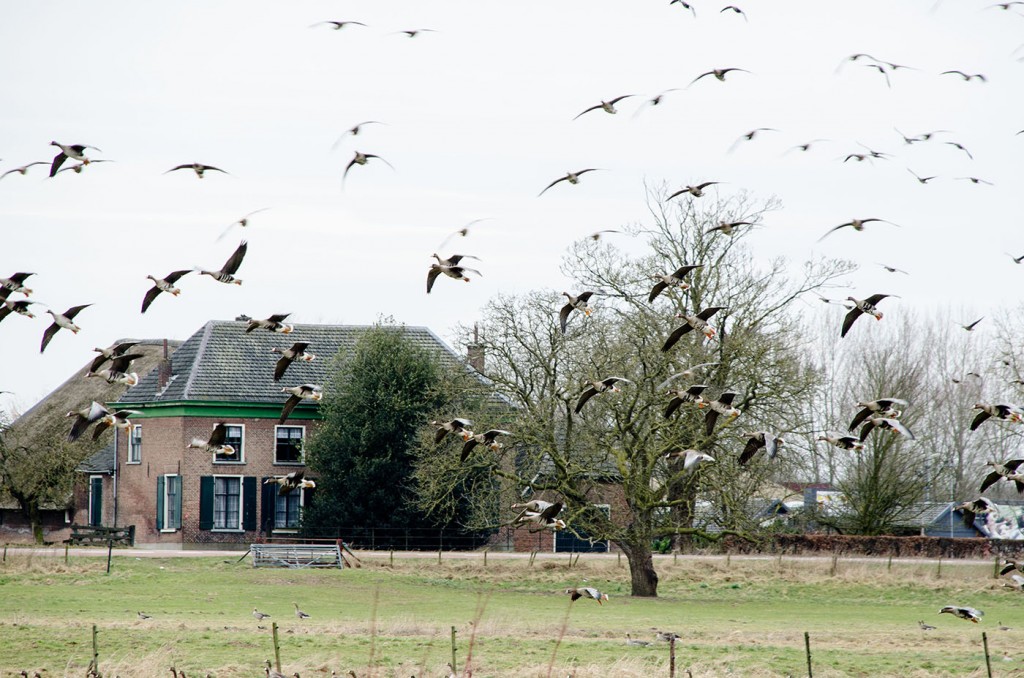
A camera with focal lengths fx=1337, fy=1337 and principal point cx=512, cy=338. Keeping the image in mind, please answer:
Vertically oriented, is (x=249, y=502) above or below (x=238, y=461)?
below

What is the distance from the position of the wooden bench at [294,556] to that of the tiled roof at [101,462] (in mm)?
15782

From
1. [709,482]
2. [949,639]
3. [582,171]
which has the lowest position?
[949,639]

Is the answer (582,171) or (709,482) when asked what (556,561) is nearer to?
(709,482)

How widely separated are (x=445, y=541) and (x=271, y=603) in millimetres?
18679

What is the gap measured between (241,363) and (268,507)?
6905 millimetres

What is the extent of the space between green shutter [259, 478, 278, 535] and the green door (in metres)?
8.57

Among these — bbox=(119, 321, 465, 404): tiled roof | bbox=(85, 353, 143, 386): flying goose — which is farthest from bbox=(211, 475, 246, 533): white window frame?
bbox=(85, 353, 143, 386): flying goose

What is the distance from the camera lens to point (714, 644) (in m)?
27.8

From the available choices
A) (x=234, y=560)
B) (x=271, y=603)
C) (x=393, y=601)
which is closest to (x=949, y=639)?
(x=393, y=601)

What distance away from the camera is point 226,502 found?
56.8 meters

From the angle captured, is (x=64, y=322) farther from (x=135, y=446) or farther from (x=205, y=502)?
(x=135, y=446)

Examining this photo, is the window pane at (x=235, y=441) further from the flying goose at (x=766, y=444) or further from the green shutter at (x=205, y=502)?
the flying goose at (x=766, y=444)

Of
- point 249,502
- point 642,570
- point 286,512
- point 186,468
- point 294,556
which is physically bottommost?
point 642,570

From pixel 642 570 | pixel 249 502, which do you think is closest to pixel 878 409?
pixel 642 570
